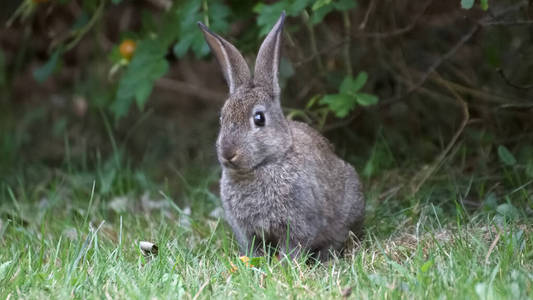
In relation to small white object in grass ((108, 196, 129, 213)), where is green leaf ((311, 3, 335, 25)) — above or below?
above

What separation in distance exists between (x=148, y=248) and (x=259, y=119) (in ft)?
2.77

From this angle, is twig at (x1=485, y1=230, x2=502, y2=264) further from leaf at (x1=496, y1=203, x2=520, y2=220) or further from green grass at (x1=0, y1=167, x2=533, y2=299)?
leaf at (x1=496, y1=203, x2=520, y2=220)

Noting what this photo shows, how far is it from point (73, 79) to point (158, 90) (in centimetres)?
85

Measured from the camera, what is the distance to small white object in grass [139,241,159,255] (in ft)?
11.9

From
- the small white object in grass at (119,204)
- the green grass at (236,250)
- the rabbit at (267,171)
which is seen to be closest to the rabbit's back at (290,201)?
the rabbit at (267,171)

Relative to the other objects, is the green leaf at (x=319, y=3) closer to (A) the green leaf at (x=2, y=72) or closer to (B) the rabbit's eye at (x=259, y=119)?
(B) the rabbit's eye at (x=259, y=119)

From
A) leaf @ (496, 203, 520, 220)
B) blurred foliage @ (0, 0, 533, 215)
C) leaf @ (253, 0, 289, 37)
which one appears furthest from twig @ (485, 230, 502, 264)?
leaf @ (253, 0, 289, 37)

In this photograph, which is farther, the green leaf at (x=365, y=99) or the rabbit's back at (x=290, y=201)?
the green leaf at (x=365, y=99)

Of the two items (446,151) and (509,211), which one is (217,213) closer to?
(446,151)

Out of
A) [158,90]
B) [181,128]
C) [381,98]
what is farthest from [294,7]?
[158,90]

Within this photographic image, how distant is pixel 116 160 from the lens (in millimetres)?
4906

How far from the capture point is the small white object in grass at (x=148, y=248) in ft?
11.9

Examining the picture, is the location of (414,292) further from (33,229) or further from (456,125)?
(456,125)

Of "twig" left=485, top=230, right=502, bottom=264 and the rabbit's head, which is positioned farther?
the rabbit's head
